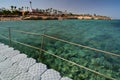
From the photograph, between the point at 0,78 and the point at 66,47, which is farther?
the point at 66,47

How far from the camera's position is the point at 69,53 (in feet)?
26.7

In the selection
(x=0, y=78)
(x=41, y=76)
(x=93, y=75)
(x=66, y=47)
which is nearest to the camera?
(x=0, y=78)

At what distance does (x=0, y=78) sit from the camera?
2.73m

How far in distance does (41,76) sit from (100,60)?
18.1 ft

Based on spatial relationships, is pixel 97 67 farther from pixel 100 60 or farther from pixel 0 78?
pixel 0 78

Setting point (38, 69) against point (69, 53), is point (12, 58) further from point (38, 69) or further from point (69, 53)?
point (69, 53)

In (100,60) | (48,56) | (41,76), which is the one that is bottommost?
(100,60)

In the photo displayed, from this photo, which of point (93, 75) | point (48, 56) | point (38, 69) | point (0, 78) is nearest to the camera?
point (0, 78)

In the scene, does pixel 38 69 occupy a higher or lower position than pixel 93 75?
higher

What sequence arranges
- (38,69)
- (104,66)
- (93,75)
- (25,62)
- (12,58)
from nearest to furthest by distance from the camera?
1. (38,69)
2. (25,62)
3. (12,58)
4. (93,75)
5. (104,66)

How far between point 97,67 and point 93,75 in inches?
56.8

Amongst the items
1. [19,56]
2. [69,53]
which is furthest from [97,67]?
[19,56]

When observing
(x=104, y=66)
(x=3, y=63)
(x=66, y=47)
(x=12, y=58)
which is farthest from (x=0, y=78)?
(x=66, y=47)

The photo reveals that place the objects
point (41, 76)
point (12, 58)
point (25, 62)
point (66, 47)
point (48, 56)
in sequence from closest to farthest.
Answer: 1. point (41, 76)
2. point (25, 62)
3. point (12, 58)
4. point (48, 56)
5. point (66, 47)
